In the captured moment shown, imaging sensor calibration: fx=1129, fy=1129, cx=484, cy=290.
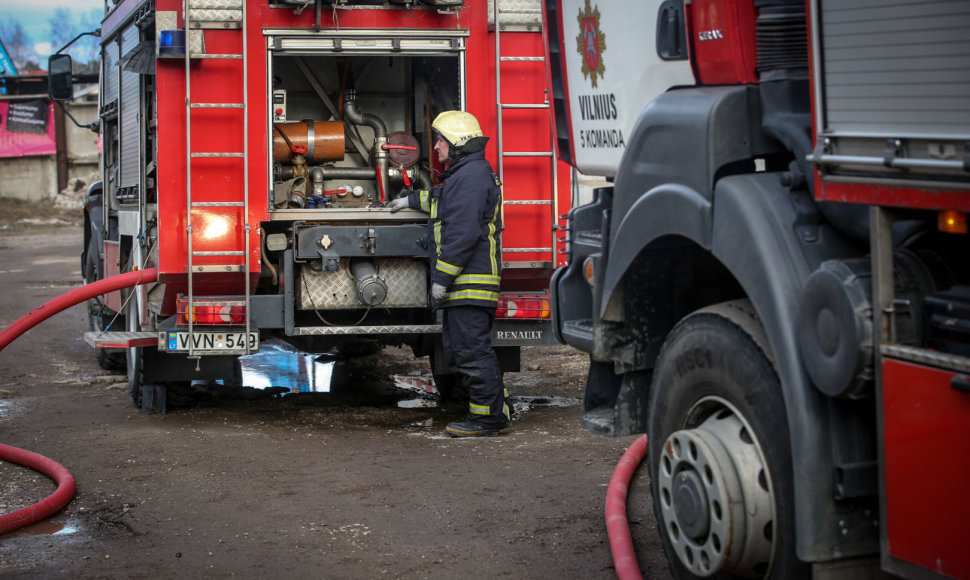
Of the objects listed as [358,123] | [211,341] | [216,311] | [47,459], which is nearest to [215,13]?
[216,311]

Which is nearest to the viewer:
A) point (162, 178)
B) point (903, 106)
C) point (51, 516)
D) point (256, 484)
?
point (903, 106)

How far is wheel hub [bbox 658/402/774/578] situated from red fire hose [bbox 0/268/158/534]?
115 inches

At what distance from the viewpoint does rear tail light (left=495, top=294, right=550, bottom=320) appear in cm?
693

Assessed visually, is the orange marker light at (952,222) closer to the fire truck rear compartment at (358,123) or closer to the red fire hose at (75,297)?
the red fire hose at (75,297)

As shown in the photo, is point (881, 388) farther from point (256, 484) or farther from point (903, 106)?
point (256, 484)

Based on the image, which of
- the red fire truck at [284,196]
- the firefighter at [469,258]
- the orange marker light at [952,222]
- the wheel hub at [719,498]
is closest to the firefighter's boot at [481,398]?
the firefighter at [469,258]

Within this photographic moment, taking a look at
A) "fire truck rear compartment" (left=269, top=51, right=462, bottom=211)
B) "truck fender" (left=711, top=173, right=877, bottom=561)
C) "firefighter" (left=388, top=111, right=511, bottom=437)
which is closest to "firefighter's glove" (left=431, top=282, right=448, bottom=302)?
"firefighter" (left=388, top=111, right=511, bottom=437)

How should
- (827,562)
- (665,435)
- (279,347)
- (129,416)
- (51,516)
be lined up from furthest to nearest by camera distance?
(279,347)
(129,416)
(51,516)
(665,435)
(827,562)

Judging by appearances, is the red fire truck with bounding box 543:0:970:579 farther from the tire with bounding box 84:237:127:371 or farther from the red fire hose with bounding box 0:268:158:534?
the tire with bounding box 84:237:127:371

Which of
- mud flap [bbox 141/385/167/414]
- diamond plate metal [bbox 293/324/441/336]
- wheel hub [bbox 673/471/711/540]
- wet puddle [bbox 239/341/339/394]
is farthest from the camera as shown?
wet puddle [bbox 239/341/339/394]

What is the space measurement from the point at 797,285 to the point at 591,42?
193cm

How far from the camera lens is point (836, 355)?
103 inches

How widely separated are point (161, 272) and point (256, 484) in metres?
1.68

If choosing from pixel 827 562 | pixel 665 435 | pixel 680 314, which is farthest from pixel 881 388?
pixel 680 314
